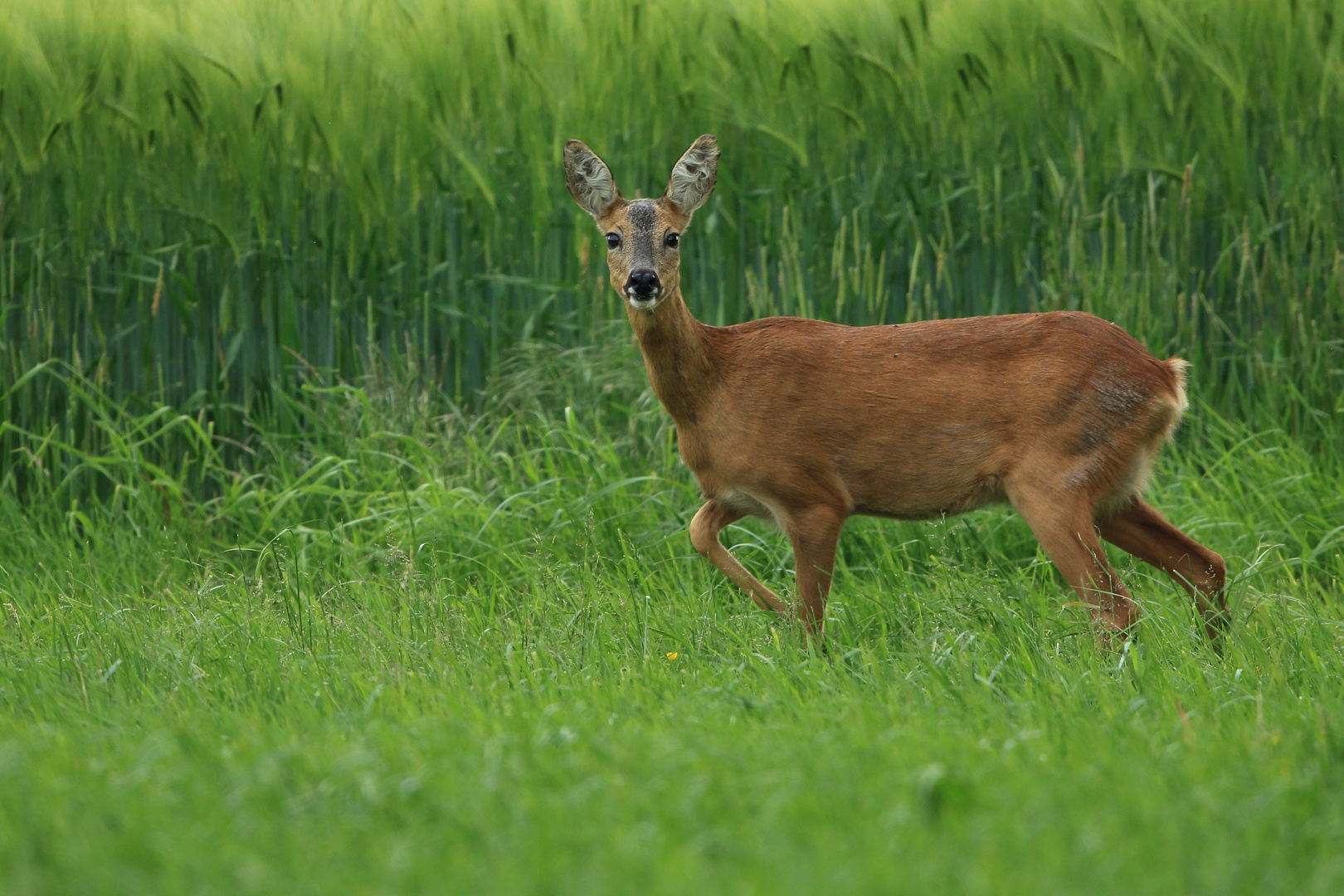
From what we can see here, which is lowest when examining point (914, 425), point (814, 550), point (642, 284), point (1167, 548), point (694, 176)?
point (1167, 548)

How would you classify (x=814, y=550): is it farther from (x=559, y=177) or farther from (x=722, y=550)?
(x=559, y=177)

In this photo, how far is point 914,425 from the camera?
5012 millimetres

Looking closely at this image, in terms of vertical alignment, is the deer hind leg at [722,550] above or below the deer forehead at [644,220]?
below

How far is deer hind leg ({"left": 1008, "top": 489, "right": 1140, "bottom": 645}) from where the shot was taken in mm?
4703

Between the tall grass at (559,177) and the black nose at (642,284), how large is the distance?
6.20 feet

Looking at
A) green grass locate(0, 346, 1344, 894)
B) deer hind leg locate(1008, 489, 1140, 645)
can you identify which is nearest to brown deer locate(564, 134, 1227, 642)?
deer hind leg locate(1008, 489, 1140, 645)

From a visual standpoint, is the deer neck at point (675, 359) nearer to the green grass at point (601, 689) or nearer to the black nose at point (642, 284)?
the black nose at point (642, 284)

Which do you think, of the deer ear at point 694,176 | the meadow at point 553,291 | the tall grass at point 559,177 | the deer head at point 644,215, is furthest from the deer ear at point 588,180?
the tall grass at point 559,177

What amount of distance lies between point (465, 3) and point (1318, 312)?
4416 millimetres

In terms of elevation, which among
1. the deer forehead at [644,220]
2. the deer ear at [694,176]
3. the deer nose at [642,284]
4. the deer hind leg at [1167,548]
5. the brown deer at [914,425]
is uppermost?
the deer ear at [694,176]

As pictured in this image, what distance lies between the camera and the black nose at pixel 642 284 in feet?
16.0

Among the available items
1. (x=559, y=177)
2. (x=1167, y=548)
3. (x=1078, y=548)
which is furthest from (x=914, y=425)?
(x=559, y=177)

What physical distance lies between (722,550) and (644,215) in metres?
1.25

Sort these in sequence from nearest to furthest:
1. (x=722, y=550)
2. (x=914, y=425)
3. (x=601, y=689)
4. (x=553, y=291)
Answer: (x=601, y=689), (x=914, y=425), (x=722, y=550), (x=553, y=291)
